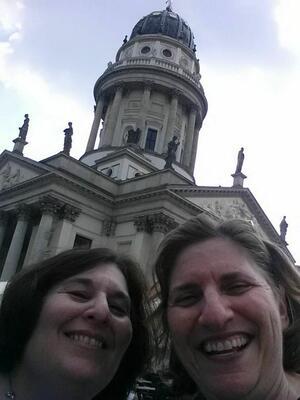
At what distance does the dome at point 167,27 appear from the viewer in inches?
1892

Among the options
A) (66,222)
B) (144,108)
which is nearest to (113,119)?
(144,108)

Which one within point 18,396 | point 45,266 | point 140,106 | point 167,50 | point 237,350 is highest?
point 167,50

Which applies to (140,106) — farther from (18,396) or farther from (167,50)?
(18,396)

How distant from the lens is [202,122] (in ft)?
152

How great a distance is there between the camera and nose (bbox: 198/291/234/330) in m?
2.37

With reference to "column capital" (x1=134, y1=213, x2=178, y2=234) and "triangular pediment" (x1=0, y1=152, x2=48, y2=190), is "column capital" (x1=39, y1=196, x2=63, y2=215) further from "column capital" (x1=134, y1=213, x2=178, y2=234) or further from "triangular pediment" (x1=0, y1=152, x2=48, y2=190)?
"column capital" (x1=134, y1=213, x2=178, y2=234)

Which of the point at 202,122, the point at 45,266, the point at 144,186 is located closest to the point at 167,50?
the point at 202,122

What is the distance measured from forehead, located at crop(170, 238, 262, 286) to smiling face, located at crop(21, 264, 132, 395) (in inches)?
18.6

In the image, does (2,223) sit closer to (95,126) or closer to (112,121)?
(112,121)

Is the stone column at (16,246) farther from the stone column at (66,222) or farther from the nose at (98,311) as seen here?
the nose at (98,311)

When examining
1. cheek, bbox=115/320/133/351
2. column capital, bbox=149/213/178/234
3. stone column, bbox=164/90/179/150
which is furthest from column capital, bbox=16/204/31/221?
cheek, bbox=115/320/133/351

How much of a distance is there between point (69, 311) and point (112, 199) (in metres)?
27.4

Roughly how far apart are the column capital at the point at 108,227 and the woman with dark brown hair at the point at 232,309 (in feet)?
87.7

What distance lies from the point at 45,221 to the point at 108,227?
442 cm
